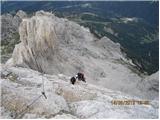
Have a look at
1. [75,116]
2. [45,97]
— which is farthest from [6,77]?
[75,116]

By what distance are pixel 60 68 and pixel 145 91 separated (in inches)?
985

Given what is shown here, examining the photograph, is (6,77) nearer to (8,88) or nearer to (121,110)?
(8,88)

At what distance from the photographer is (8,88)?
40031mm
